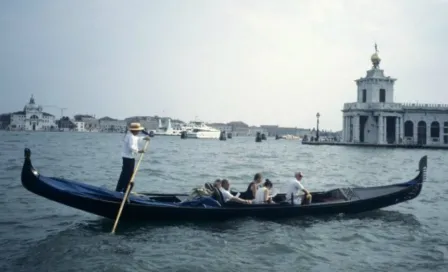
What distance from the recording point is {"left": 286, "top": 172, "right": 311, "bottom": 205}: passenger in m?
11.1

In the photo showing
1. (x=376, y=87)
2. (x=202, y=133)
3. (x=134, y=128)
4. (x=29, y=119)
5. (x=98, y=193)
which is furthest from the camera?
(x=29, y=119)

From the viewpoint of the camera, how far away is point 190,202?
10.4 metres

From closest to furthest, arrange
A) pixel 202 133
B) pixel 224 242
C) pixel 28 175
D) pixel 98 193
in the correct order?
pixel 28 175
pixel 224 242
pixel 98 193
pixel 202 133

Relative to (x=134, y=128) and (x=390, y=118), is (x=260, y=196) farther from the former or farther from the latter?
(x=390, y=118)

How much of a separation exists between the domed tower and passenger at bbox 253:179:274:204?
56537 millimetres

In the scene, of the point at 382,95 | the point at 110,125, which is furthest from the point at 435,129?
the point at 110,125

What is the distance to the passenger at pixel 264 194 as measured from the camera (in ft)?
35.9

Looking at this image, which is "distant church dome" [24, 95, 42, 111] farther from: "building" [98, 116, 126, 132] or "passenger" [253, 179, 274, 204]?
"passenger" [253, 179, 274, 204]

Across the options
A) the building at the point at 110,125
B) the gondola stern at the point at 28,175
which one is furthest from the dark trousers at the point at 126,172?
the building at the point at 110,125

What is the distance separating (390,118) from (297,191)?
57.6m

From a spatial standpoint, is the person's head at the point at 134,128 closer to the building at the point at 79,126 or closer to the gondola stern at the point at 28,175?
the gondola stern at the point at 28,175

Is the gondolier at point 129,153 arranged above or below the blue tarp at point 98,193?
above

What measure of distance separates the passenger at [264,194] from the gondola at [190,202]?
0.26 m

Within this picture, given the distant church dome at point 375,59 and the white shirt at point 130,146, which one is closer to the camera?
the white shirt at point 130,146
